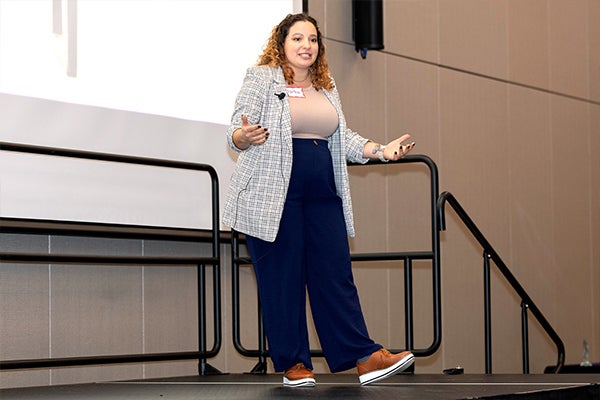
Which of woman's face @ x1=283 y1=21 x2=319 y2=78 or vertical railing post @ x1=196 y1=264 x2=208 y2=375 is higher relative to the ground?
woman's face @ x1=283 y1=21 x2=319 y2=78

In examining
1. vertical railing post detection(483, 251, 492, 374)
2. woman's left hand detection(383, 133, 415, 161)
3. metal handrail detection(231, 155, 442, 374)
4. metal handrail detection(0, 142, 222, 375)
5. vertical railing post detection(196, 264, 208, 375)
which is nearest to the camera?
woman's left hand detection(383, 133, 415, 161)

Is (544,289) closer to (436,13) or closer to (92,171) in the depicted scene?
(436,13)

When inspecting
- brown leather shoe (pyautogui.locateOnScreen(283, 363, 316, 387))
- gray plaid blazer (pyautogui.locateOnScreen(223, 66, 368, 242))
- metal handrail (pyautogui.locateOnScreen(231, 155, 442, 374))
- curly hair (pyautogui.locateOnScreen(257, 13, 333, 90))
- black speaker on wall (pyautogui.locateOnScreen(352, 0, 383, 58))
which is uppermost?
black speaker on wall (pyautogui.locateOnScreen(352, 0, 383, 58))

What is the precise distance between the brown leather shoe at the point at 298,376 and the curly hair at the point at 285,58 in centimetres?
95

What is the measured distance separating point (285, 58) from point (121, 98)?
1.15 m

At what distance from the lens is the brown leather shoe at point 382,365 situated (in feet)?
11.8

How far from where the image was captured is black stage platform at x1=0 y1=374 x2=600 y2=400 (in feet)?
10.8

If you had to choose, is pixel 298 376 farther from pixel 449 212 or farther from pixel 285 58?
pixel 449 212

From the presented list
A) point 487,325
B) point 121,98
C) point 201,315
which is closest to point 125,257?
point 201,315

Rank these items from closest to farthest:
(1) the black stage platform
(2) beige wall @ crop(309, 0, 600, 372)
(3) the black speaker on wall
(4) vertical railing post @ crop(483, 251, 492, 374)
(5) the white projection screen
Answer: (1) the black stage platform
(5) the white projection screen
(4) vertical railing post @ crop(483, 251, 492, 374)
(3) the black speaker on wall
(2) beige wall @ crop(309, 0, 600, 372)

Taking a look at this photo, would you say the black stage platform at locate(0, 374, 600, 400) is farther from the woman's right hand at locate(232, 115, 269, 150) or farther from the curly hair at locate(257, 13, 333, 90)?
the curly hair at locate(257, 13, 333, 90)

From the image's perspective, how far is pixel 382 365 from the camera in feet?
11.9

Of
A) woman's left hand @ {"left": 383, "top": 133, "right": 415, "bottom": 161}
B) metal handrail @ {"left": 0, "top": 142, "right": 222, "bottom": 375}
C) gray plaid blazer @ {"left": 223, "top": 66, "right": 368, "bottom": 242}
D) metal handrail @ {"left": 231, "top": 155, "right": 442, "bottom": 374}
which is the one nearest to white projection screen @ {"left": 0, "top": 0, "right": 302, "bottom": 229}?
metal handrail @ {"left": 0, "top": 142, "right": 222, "bottom": 375}

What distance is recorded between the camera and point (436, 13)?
6754 millimetres
